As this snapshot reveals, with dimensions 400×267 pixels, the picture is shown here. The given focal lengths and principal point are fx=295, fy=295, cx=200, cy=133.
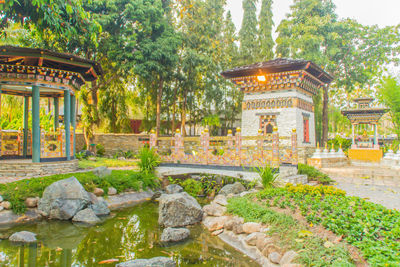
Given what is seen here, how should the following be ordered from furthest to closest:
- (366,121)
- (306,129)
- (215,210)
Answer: (366,121)
(306,129)
(215,210)

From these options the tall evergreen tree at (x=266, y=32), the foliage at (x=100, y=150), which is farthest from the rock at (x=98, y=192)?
the tall evergreen tree at (x=266, y=32)

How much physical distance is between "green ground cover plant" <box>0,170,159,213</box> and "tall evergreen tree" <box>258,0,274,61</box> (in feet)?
56.9

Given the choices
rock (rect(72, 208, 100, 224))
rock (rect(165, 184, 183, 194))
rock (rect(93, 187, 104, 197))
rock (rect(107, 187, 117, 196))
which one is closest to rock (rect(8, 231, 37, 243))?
rock (rect(72, 208, 100, 224))

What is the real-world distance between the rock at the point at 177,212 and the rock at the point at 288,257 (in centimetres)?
272

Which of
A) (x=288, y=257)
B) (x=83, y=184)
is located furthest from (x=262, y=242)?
(x=83, y=184)

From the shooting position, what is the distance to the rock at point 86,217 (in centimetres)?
680

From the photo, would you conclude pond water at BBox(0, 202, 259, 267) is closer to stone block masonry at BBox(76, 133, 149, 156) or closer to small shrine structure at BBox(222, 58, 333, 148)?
small shrine structure at BBox(222, 58, 333, 148)

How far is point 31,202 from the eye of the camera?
7.09m

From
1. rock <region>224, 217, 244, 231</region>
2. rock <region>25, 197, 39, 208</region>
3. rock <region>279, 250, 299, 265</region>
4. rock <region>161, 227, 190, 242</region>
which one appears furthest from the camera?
rock <region>25, 197, 39, 208</region>

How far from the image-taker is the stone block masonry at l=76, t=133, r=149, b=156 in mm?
18438

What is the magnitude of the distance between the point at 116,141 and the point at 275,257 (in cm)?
1564

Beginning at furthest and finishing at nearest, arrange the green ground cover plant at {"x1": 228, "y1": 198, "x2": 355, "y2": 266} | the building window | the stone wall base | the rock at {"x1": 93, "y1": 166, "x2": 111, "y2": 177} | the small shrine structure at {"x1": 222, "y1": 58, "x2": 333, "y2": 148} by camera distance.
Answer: the building window
the small shrine structure at {"x1": 222, "y1": 58, "x2": 333, "y2": 148}
the stone wall base
the rock at {"x1": 93, "y1": 166, "x2": 111, "y2": 177}
the green ground cover plant at {"x1": 228, "y1": 198, "x2": 355, "y2": 266}

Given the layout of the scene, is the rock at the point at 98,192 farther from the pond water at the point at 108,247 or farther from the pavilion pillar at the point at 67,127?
the pavilion pillar at the point at 67,127

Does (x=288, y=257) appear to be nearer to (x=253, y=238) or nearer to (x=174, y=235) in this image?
(x=253, y=238)
